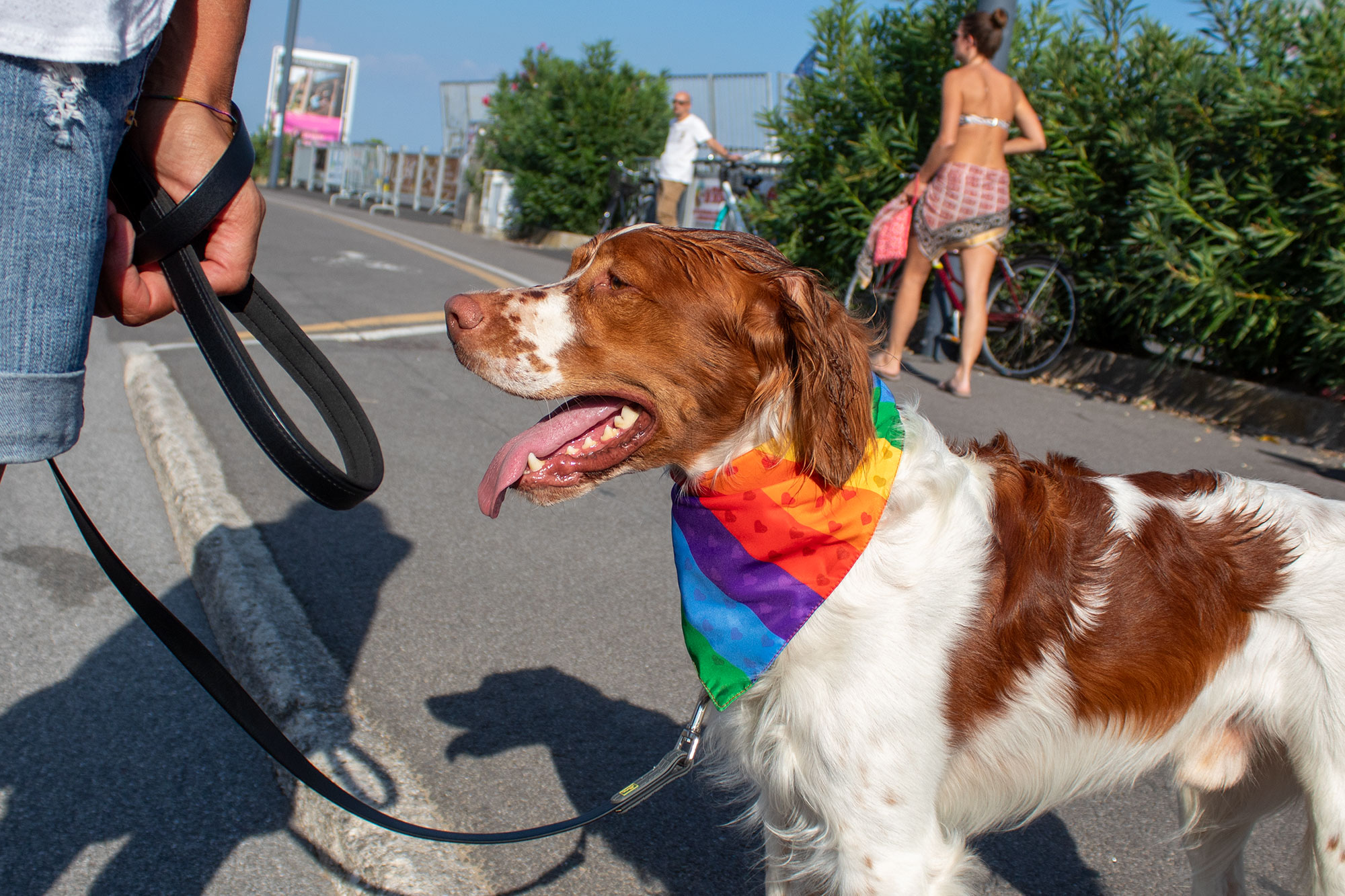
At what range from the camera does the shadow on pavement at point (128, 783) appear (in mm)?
2234

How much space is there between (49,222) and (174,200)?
0.29m

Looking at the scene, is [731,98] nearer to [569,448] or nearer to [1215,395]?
[1215,395]

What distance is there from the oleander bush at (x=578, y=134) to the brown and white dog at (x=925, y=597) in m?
16.0

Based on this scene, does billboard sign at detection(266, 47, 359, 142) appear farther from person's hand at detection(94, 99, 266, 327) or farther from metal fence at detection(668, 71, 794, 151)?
person's hand at detection(94, 99, 266, 327)

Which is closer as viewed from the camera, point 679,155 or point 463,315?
point 463,315

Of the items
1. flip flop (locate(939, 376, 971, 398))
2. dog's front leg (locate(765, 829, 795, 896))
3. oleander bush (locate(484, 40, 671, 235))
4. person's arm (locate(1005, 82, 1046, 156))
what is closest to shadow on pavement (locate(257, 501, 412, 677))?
dog's front leg (locate(765, 829, 795, 896))

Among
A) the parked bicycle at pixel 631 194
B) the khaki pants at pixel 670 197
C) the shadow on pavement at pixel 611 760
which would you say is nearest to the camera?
the shadow on pavement at pixel 611 760

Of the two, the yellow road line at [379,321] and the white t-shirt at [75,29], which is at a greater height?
the white t-shirt at [75,29]

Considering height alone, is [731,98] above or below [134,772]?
above

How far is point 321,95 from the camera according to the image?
4491cm

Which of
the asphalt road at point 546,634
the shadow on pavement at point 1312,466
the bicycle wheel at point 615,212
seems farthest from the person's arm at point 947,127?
the bicycle wheel at point 615,212

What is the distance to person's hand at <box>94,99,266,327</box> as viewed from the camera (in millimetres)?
1405

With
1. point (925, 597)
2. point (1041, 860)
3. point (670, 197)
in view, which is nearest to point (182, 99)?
point (925, 597)

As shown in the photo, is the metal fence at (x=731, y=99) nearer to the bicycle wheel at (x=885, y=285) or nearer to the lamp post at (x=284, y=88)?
the bicycle wheel at (x=885, y=285)
